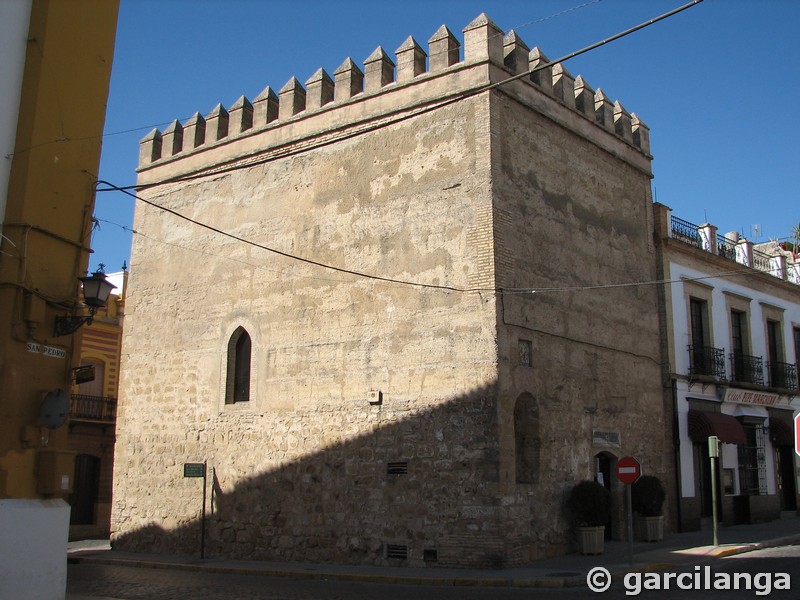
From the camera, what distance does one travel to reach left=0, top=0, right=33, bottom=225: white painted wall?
9867mm

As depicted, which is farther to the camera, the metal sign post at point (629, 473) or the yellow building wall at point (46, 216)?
the metal sign post at point (629, 473)

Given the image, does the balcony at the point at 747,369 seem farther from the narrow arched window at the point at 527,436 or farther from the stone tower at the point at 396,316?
the narrow arched window at the point at 527,436

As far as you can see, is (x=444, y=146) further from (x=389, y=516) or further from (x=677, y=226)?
(x=677, y=226)

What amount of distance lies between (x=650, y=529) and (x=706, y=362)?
5.56 m

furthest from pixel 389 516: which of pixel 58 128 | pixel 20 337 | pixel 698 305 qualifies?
pixel 698 305

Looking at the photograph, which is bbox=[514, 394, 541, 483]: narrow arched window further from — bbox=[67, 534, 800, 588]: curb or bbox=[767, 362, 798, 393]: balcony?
bbox=[767, 362, 798, 393]: balcony

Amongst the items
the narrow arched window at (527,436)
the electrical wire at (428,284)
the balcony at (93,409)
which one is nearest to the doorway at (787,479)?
the electrical wire at (428,284)

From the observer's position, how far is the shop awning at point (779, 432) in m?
23.3

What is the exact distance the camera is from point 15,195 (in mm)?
9836

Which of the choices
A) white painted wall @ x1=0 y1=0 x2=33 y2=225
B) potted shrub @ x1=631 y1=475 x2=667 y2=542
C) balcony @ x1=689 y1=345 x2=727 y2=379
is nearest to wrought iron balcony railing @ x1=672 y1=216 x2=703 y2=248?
balcony @ x1=689 y1=345 x2=727 y2=379

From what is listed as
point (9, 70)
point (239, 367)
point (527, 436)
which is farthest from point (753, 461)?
point (9, 70)

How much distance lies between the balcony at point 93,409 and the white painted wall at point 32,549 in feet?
55.8

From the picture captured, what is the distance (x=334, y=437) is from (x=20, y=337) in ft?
24.8

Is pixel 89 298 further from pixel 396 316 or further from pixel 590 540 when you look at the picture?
pixel 590 540
